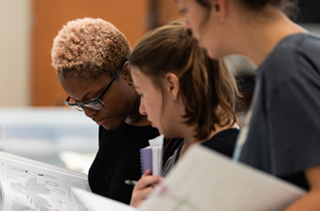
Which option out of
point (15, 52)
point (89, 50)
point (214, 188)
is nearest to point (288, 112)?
point (214, 188)

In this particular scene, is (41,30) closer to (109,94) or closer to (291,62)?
(109,94)

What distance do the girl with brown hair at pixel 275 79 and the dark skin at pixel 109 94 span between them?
460mm

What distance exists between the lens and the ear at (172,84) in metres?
0.82

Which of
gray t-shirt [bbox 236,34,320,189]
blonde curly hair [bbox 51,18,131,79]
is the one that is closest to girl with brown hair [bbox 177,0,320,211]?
gray t-shirt [bbox 236,34,320,189]

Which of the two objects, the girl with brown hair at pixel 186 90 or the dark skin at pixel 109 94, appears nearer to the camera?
the girl with brown hair at pixel 186 90

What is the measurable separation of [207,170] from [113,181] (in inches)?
27.0

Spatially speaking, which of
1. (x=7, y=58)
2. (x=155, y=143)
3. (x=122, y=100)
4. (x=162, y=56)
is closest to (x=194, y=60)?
(x=162, y=56)

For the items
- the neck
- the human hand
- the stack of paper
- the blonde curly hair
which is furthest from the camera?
the blonde curly hair

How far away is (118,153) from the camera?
3.86 feet

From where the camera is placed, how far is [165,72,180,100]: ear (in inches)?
32.3

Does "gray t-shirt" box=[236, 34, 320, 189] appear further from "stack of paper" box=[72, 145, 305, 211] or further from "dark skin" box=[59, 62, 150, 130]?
"dark skin" box=[59, 62, 150, 130]

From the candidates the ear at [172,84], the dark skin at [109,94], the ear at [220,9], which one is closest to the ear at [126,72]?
the dark skin at [109,94]

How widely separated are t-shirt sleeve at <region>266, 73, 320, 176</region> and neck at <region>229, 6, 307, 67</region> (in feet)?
0.30

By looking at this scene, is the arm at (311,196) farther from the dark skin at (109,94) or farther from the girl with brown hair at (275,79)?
the dark skin at (109,94)
